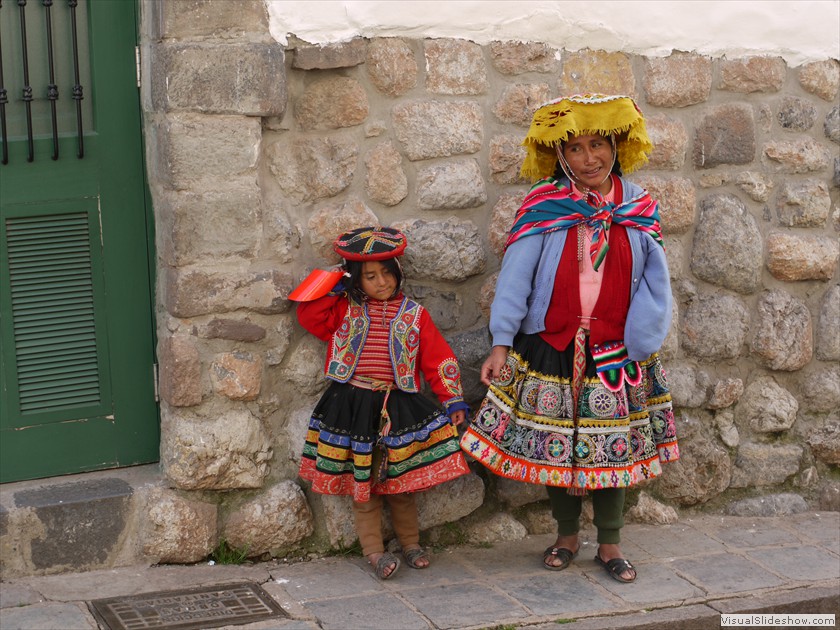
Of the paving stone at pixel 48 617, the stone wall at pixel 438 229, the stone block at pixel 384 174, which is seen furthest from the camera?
the stone block at pixel 384 174

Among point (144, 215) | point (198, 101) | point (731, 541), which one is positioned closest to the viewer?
point (198, 101)

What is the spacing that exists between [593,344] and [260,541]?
1.26 meters

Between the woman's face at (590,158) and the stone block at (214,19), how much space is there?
1016 millimetres

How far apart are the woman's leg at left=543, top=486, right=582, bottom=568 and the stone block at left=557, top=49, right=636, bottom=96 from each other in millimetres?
1378

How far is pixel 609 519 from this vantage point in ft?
12.6

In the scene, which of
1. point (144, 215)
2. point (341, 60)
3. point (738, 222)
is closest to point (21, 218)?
point (144, 215)

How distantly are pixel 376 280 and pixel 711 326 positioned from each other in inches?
53.3

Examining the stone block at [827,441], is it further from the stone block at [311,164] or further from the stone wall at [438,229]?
the stone block at [311,164]

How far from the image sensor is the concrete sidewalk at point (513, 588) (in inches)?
136

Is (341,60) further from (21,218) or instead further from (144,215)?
(21,218)

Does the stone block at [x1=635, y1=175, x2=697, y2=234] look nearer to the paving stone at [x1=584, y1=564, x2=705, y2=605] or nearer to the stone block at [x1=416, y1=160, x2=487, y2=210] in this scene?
the stone block at [x1=416, y1=160, x2=487, y2=210]

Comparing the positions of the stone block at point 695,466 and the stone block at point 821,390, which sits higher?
the stone block at point 821,390

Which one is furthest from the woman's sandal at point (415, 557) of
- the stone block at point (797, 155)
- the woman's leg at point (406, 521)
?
the stone block at point (797, 155)

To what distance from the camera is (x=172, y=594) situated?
11.7ft
